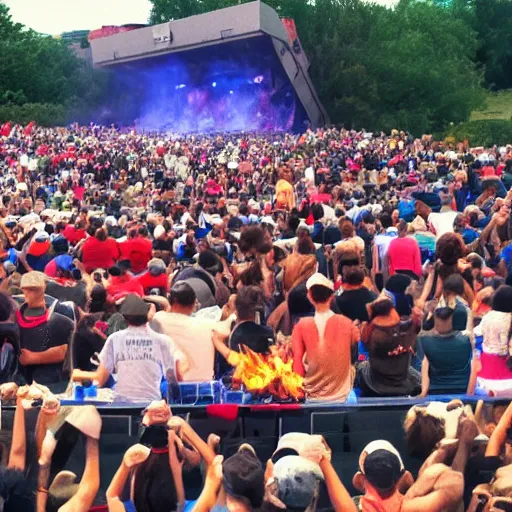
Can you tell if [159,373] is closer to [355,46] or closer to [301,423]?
[301,423]

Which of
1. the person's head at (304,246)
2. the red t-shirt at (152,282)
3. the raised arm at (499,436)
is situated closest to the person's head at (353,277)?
the person's head at (304,246)

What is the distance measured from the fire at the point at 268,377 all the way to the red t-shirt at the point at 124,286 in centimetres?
310

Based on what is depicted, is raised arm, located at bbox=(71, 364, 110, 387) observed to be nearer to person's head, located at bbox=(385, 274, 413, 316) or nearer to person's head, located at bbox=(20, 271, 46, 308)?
person's head, located at bbox=(20, 271, 46, 308)

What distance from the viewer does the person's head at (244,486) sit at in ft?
13.8

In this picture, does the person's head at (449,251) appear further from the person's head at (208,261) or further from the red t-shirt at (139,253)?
the red t-shirt at (139,253)

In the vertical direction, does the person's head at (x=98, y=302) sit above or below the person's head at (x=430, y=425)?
above

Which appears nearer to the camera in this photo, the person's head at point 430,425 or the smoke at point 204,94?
the person's head at point 430,425

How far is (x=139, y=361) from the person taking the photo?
6098mm

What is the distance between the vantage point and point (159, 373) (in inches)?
242

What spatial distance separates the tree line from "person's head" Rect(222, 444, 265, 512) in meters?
52.4

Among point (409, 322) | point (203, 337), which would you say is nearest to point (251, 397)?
point (203, 337)

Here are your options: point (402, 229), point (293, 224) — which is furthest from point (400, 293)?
point (293, 224)

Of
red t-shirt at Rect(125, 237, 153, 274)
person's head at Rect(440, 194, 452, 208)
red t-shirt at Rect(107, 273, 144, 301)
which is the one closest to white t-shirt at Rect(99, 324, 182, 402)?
red t-shirt at Rect(107, 273, 144, 301)

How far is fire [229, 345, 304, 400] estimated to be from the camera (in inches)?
226
